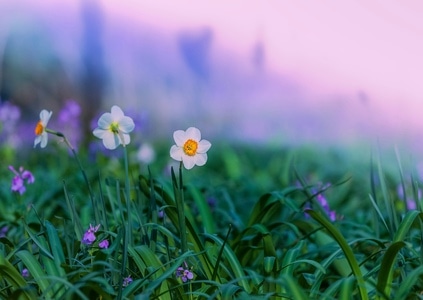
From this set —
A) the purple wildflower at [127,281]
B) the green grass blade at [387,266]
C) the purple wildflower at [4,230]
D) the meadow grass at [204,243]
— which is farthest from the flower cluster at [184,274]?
the purple wildflower at [4,230]

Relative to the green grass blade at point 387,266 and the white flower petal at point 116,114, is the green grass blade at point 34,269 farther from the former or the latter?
the green grass blade at point 387,266

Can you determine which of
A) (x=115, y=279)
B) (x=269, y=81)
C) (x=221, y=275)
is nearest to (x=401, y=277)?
(x=221, y=275)

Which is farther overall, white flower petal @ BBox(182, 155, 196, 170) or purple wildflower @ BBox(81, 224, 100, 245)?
purple wildflower @ BBox(81, 224, 100, 245)

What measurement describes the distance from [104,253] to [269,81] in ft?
16.5

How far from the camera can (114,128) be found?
2193 millimetres

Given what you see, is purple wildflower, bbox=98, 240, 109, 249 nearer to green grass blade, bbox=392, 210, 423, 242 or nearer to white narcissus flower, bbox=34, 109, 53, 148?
white narcissus flower, bbox=34, 109, 53, 148

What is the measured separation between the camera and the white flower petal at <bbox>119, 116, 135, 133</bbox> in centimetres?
217

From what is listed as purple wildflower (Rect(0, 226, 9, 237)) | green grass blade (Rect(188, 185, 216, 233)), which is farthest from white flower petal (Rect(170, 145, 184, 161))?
purple wildflower (Rect(0, 226, 9, 237))

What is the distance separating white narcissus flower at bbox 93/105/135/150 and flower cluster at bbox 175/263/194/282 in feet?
1.26

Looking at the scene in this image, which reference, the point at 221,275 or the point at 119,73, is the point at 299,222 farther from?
the point at 119,73

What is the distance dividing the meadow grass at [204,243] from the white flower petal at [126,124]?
166 millimetres

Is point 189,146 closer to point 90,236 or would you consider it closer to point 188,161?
point 188,161

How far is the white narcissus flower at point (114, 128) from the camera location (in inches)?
85.8

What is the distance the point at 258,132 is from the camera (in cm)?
745
